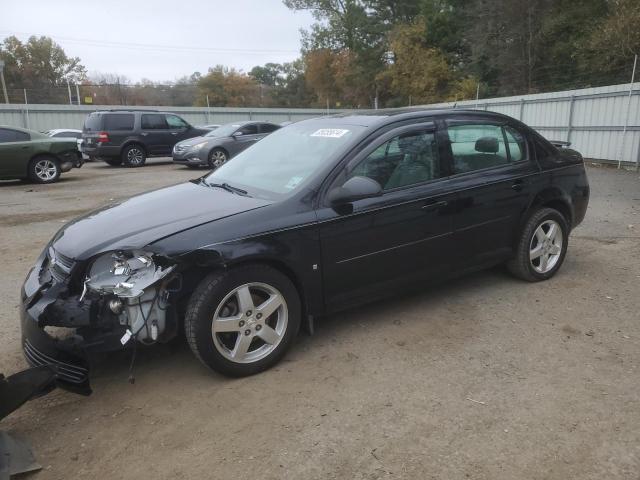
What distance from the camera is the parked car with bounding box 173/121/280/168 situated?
1534 cm

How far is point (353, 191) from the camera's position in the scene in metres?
3.42

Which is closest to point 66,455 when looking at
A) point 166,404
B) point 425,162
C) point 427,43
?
point 166,404

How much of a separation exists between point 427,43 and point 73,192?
1388 inches

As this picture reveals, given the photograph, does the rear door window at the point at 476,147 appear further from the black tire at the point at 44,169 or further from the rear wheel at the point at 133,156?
the rear wheel at the point at 133,156

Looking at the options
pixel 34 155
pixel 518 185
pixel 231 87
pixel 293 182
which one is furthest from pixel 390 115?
pixel 231 87

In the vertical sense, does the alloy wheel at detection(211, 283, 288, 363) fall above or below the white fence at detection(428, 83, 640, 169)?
below

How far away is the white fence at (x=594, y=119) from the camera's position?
515 inches

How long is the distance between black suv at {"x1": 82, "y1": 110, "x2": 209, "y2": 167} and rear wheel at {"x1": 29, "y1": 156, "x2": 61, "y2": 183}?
3314 millimetres

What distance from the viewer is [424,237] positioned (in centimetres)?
393

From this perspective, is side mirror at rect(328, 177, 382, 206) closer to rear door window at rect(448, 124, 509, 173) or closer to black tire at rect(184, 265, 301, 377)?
black tire at rect(184, 265, 301, 377)

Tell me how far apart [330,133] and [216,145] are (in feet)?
39.5

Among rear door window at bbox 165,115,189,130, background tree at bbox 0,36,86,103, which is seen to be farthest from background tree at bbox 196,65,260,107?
rear door window at bbox 165,115,189,130

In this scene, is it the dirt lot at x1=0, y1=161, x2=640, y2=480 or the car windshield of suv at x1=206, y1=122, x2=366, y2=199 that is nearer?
the dirt lot at x1=0, y1=161, x2=640, y2=480

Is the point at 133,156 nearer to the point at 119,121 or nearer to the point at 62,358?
the point at 119,121
